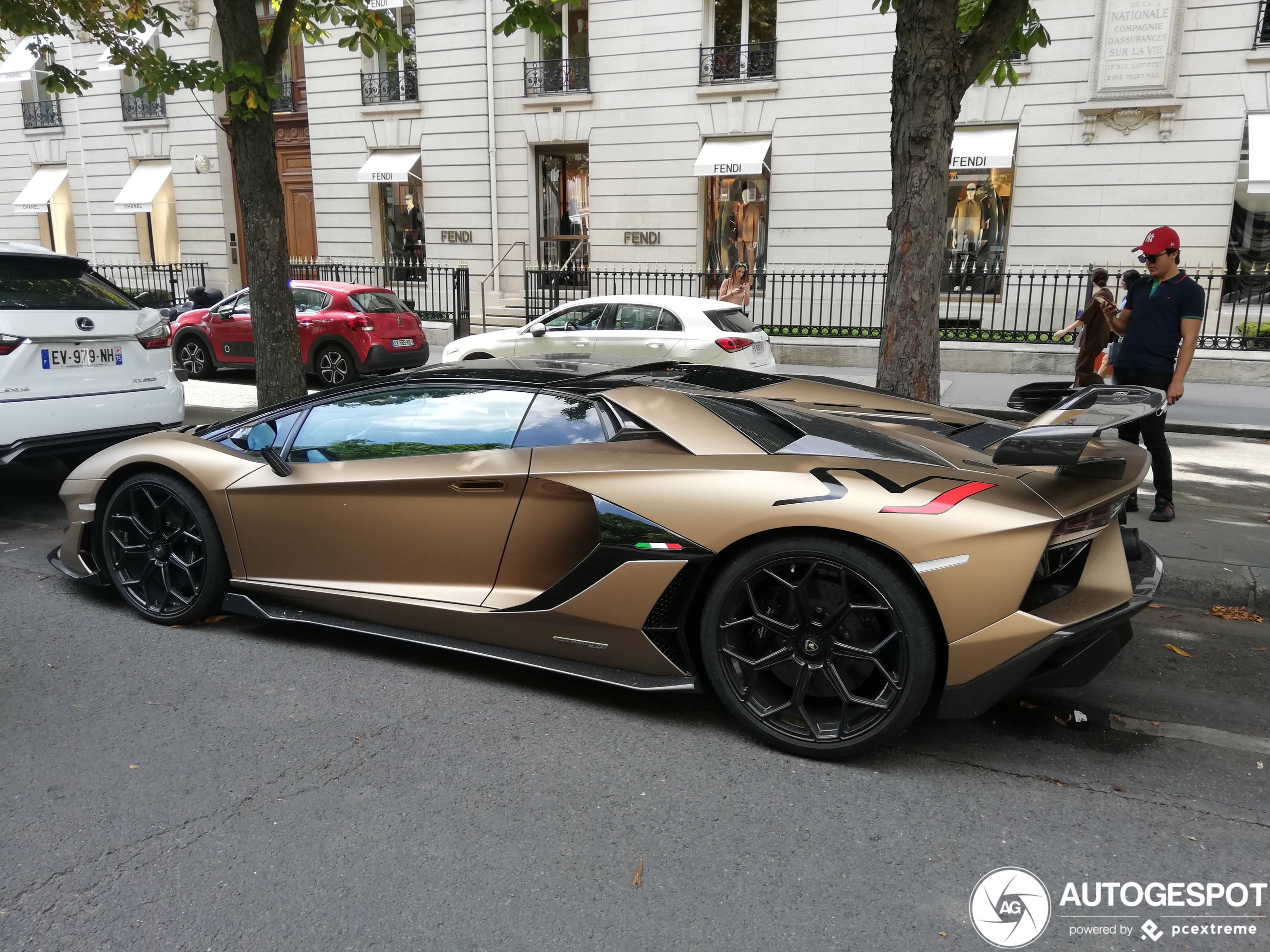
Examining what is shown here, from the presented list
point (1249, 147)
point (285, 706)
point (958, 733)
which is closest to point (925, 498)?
point (958, 733)

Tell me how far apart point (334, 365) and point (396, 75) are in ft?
35.1

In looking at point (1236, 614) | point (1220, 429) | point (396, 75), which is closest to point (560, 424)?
point (1236, 614)

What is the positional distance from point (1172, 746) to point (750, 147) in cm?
1656

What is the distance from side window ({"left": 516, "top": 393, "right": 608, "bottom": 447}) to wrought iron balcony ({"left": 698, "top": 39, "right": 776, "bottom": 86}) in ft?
53.1

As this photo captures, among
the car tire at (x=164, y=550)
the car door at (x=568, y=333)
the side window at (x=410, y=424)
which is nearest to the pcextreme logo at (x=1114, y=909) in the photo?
the side window at (x=410, y=424)

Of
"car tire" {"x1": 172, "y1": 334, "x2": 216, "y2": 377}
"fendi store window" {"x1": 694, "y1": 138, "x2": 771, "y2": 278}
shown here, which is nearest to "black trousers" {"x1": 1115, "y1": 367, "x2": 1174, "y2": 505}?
"car tire" {"x1": 172, "y1": 334, "x2": 216, "y2": 377}

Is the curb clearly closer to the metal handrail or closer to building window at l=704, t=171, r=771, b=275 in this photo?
building window at l=704, t=171, r=771, b=275

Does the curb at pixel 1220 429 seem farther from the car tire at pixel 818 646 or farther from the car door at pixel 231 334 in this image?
the car door at pixel 231 334

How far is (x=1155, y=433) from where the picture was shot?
20.2 feet

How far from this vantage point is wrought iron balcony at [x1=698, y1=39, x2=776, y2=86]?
18.0 meters

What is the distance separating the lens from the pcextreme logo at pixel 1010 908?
7.73 feet

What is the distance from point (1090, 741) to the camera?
11.0 feet

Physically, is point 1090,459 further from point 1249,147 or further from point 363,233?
point 363,233

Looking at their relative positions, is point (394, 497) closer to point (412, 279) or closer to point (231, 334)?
point (231, 334)
